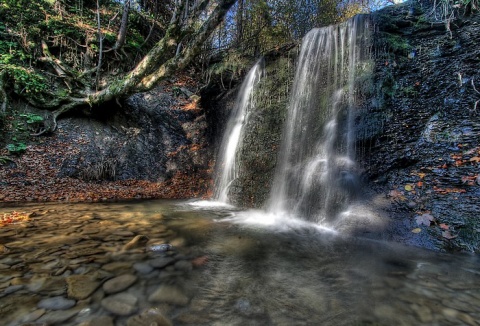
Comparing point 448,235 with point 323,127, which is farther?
point 323,127

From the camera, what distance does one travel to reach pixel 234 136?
24.5 feet

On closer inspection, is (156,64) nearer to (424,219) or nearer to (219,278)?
(219,278)

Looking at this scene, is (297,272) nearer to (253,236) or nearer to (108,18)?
(253,236)

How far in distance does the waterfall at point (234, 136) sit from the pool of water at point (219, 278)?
133 inches

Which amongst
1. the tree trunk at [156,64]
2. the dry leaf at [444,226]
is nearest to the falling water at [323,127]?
the dry leaf at [444,226]

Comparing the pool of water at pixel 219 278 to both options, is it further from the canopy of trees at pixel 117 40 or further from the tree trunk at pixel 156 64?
the canopy of trees at pixel 117 40

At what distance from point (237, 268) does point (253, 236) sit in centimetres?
112

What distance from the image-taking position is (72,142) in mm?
7359

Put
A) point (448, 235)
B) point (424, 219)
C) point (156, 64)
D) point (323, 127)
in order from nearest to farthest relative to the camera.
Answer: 1. point (448, 235)
2. point (424, 219)
3. point (323, 127)
4. point (156, 64)

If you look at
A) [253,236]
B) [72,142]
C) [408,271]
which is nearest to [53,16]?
[72,142]

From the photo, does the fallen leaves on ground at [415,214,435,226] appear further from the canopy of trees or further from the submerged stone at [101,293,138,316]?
the canopy of trees

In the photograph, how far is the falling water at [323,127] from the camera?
4.43m

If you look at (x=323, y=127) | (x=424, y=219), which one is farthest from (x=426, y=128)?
(x=323, y=127)

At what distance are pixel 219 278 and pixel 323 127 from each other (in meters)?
3.98
